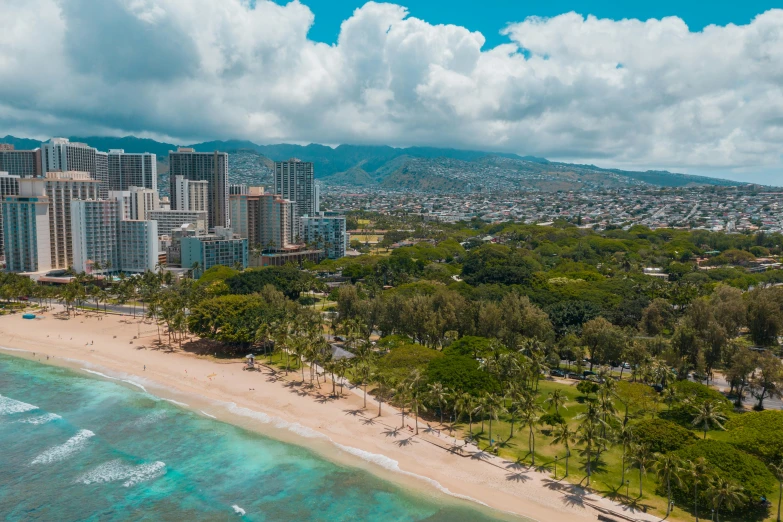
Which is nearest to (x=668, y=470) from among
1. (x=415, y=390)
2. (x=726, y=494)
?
(x=726, y=494)

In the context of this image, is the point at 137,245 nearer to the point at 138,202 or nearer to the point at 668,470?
the point at 138,202

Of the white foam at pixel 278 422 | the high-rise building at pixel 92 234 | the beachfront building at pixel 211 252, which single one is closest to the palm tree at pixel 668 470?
the white foam at pixel 278 422

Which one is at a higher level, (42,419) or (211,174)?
(211,174)

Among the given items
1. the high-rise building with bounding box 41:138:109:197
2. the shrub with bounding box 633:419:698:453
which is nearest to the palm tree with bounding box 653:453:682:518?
the shrub with bounding box 633:419:698:453

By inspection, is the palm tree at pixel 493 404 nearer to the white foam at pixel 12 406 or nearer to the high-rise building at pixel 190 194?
the white foam at pixel 12 406

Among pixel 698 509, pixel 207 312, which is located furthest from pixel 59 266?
pixel 698 509

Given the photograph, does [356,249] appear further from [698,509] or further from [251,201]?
[698,509]
